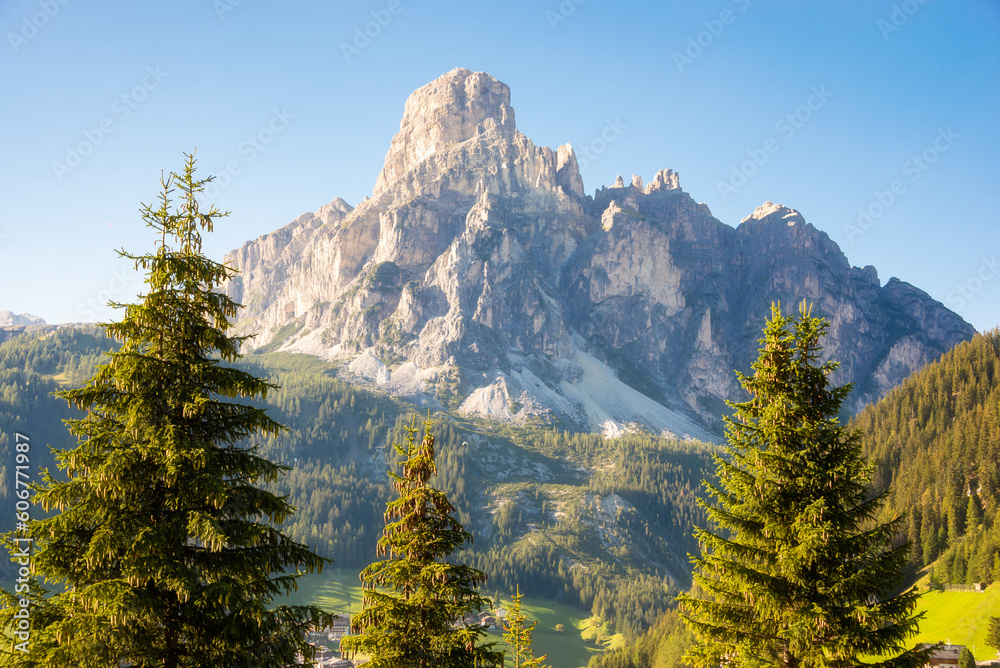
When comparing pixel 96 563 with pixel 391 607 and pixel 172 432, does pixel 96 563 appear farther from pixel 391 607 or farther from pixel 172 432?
pixel 391 607

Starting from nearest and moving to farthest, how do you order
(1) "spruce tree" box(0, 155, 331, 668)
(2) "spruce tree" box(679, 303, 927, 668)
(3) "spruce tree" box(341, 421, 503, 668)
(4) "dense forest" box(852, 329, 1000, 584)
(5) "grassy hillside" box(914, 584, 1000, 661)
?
(1) "spruce tree" box(0, 155, 331, 668)
(2) "spruce tree" box(679, 303, 927, 668)
(3) "spruce tree" box(341, 421, 503, 668)
(5) "grassy hillside" box(914, 584, 1000, 661)
(4) "dense forest" box(852, 329, 1000, 584)

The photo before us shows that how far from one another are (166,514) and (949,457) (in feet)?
570

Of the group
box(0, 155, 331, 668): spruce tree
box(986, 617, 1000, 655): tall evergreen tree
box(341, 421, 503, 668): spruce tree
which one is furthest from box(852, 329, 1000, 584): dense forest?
box(0, 155, 331, 668): spruce tree

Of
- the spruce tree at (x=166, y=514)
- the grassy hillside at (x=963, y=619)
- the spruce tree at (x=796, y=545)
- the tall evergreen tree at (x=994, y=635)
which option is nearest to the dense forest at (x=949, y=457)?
the grassy hillside at (x=963, y=619)

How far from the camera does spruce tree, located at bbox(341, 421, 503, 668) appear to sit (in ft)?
64.1

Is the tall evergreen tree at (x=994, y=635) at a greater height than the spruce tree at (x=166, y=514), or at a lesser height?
lesser

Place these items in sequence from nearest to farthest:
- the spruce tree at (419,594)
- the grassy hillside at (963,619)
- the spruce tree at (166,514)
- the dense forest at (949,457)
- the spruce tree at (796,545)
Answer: the spruce tree at (166,514) < the spruce tree at (796,545) < the spruce tree at (419,594) < the grassy hillside at (963,619) < the dense forest at (949,457)

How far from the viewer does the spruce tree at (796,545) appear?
17.8m

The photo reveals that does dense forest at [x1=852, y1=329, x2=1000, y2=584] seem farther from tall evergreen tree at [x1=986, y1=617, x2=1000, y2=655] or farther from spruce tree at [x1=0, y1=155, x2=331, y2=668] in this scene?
spruce tree at [x1=0, y1=155, x2=331, y2=668]

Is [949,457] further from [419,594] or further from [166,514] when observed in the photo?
[166,514]

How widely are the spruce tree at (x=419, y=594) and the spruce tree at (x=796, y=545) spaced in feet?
21.8

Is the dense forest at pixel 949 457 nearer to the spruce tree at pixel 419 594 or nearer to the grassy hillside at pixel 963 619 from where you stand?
the grassy hillside at pixel 963 619

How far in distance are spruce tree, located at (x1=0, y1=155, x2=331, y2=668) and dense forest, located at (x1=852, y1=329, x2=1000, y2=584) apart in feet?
380

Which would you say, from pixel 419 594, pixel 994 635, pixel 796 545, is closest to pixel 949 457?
pixel 994 635
